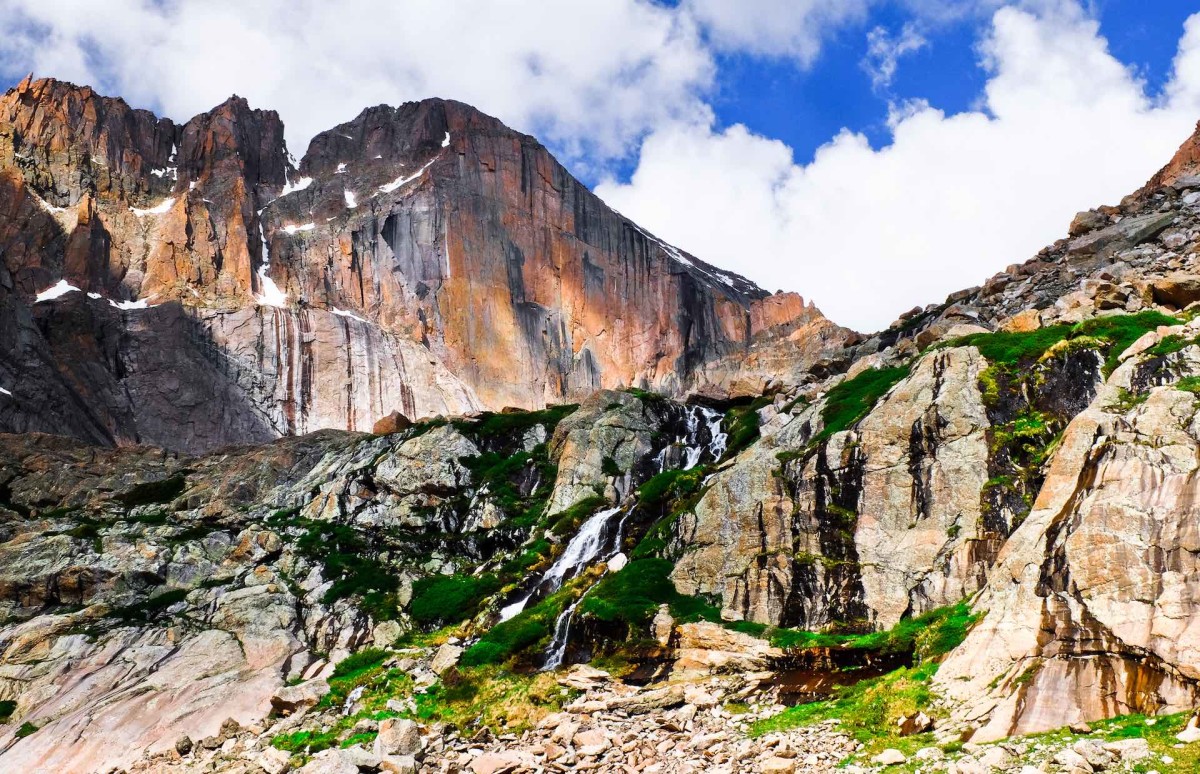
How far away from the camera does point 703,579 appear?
124 feet

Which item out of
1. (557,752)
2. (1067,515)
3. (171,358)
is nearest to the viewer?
(557,752)

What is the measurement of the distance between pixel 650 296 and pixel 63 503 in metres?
110

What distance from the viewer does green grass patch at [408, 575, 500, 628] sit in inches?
1876

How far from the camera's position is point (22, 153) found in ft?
437

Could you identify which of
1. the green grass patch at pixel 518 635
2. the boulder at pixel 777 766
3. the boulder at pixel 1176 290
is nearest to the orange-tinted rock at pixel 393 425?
the green grass patch at pixel 518 635

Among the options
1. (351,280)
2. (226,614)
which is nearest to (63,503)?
(226,614)

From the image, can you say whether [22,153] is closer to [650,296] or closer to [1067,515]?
[650,296]

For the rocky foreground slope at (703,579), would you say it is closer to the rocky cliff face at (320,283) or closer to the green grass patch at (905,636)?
the green grass patch at (905,636)

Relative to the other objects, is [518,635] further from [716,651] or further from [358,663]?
[358,663]

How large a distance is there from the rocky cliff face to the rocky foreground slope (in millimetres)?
40335

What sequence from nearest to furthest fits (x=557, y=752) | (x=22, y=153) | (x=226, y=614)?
(x=557, y=752) → (x=226, y=614) → (x=22, y=153)

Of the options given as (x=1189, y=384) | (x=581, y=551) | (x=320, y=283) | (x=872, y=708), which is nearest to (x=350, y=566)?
(x=581, y=551)

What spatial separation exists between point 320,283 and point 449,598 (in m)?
95.7

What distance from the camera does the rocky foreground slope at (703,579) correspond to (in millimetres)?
23375
